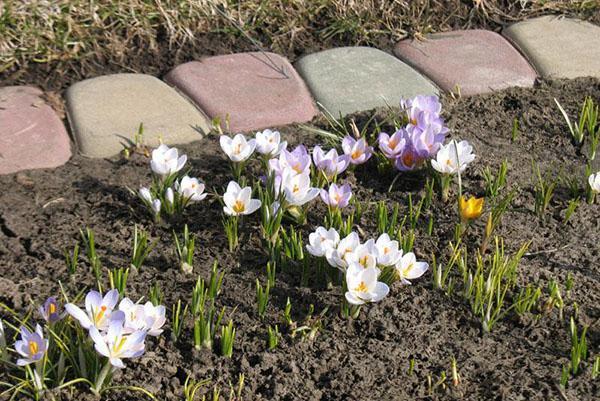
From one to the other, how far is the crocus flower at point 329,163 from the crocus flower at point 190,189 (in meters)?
0.34

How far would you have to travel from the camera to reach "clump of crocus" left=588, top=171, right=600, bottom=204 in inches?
108

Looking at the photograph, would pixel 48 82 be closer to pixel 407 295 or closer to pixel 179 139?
pixel 179 139

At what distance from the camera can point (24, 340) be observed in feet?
6.51

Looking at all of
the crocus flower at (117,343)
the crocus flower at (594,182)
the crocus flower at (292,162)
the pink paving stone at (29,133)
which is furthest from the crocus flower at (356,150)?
the crocus flower at (117,343)

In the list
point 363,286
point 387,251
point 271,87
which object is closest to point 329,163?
point 387,251

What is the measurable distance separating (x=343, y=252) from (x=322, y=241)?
0.25 ft

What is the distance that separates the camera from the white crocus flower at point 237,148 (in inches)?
106

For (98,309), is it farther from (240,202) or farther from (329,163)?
(329,163)

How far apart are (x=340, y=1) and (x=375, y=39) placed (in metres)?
0.19

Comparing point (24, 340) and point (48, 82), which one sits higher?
point (24, 340)

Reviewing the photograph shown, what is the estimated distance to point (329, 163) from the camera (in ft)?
8.87

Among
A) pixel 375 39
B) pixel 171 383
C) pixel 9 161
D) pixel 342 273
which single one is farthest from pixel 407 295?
pixel 375 39

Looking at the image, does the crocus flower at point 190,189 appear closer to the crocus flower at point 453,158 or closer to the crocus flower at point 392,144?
the crocus flower at point 392,144

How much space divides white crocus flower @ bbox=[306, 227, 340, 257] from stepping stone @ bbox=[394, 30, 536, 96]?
117 centimetres
